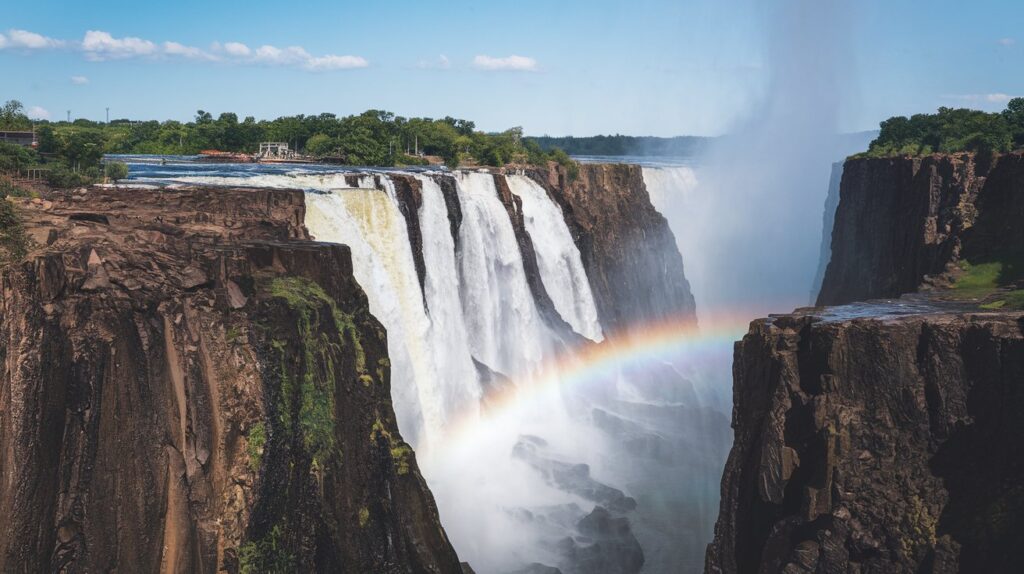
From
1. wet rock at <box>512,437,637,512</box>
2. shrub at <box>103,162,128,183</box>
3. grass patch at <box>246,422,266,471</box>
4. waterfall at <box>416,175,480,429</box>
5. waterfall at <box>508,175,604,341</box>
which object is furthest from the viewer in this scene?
waterfall at <box>508,175,604,341</box>

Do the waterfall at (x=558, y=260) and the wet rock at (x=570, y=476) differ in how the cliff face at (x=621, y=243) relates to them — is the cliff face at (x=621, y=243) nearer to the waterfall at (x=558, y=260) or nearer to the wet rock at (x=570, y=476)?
the waterfall at (x=558, y=260)

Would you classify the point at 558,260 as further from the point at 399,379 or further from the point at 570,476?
the point at 399,379

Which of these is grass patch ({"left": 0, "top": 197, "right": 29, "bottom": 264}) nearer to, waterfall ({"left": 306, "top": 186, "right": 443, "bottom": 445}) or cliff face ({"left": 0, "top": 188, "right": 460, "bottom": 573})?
cliff face ({"left": 0, "top": 188, "right": 460, "bottom": 573})

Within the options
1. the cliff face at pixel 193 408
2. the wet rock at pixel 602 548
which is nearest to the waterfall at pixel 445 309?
the wet rock at pixel 602 548

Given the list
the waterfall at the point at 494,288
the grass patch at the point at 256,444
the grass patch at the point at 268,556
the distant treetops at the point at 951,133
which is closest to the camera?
the grass patch at the point at 268,556

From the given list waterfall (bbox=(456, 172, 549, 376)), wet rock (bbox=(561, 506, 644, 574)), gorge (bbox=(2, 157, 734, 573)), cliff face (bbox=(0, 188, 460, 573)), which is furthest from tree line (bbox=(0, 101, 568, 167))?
cliff face (bbox=(0, 188, 460, 573))

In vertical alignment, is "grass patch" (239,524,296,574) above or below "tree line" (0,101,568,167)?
below

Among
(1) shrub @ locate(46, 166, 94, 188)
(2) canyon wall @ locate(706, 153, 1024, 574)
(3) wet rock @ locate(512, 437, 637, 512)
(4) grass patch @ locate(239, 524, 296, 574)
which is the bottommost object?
(3) wet rock @ locate(512, 437, 637, 512)
